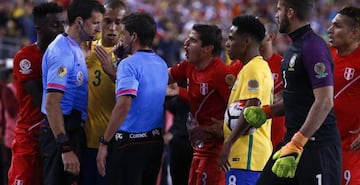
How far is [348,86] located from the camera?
895 cm

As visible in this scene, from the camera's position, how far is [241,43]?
874 cm

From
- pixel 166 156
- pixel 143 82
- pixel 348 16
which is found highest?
pixel 348 16

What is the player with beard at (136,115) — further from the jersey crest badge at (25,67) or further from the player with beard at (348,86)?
the player with beard at (348,86)

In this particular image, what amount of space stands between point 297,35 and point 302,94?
0.51 metres

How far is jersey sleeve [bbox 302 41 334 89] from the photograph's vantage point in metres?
7.29

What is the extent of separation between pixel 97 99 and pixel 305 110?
8.79 feet

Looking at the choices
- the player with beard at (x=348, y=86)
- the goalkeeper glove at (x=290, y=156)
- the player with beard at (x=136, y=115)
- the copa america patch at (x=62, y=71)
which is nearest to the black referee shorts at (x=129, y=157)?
the player with beard at (x=136, y=115)

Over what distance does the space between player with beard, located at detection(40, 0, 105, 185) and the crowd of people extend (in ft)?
0.04

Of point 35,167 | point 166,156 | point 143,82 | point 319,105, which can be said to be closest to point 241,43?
point 143,82

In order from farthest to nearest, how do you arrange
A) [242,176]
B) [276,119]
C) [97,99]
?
[276,119] → [97,99] → [242,176]

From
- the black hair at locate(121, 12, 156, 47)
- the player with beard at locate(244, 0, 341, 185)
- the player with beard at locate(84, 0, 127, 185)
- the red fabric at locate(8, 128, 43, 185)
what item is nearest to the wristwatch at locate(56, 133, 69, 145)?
the red fabric at locate(8, 128, 43, 185)

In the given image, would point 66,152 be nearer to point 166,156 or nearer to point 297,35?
point 297,35

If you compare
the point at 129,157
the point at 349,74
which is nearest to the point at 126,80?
the point at 129,157

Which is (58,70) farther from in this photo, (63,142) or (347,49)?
(347,49)
